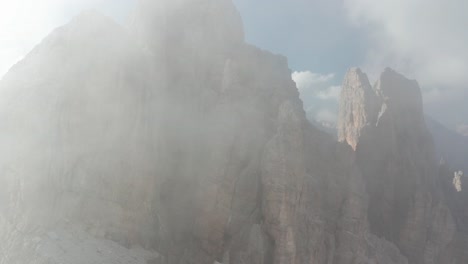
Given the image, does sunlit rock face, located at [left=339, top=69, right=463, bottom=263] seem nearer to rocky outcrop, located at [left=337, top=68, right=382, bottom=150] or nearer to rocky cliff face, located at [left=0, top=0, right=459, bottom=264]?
rocky outcrop, located at [left=337, top=68, right=382, bottom=150]

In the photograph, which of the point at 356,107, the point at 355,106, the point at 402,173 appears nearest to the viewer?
the point at 402,173

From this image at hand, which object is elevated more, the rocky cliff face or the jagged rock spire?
the jagged rock spire

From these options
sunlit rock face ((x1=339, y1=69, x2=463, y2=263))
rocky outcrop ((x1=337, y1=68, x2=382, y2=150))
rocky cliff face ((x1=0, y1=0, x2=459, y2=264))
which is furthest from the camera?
rocky outcrop ((x1=337, y1=68, x2=382, y2=150))

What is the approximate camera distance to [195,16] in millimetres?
38562

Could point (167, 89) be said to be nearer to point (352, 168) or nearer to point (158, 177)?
point (158, 177)

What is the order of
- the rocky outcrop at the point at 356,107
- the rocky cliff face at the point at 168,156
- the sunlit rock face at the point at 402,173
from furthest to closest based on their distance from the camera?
the rocky outcrop at the point at 356,107 → the sunlit rock face at the point at 402,173 → the rocky cliff face at the point at 168,156

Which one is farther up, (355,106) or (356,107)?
(355,106)

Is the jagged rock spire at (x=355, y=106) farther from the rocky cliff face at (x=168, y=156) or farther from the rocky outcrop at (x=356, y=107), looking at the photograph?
the rocky cliff face at (x=168, y=156)

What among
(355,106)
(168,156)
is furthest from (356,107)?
(168,156)

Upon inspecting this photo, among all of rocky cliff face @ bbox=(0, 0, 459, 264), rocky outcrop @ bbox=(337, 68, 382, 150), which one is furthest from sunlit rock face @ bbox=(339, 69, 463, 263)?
rocky cliff face @ bbox=(0, 0, 459, 264)

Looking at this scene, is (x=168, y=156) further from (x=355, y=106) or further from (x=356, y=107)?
(x=355, y=106)

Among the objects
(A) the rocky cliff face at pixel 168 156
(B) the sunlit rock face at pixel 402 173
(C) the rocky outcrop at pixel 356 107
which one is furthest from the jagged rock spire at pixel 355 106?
(A) the rocky cliff face at pixel 168 156

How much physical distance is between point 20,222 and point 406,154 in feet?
125

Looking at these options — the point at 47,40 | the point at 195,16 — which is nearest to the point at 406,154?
the point at 195,16
